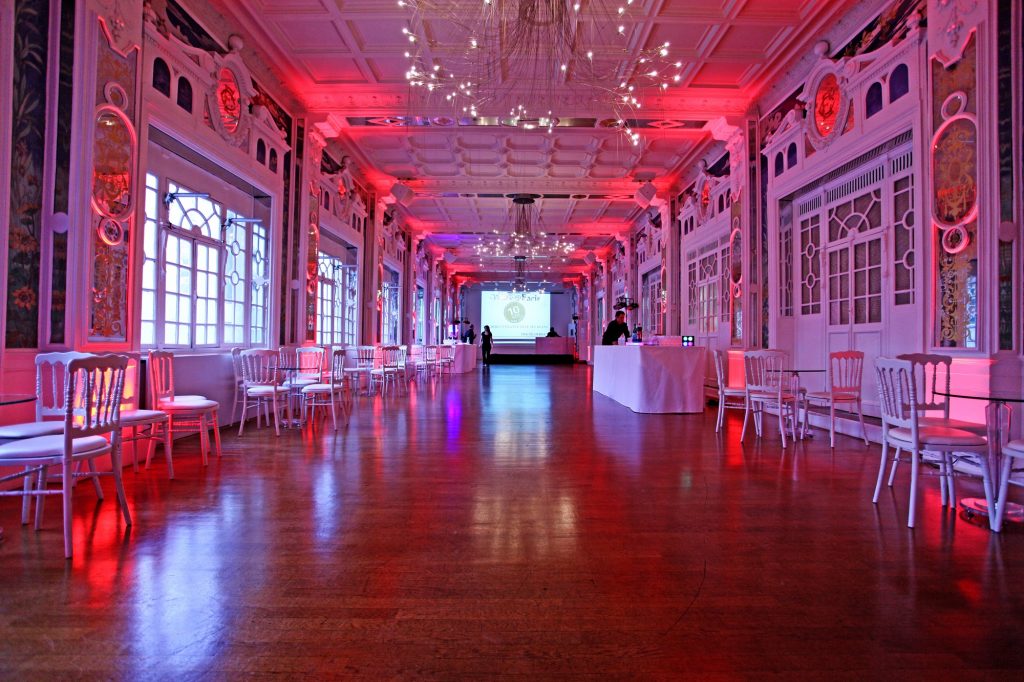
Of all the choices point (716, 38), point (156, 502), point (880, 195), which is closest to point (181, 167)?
point (156, 502)

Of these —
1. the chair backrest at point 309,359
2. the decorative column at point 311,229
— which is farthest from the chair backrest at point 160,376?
the decorative column at point 311,229

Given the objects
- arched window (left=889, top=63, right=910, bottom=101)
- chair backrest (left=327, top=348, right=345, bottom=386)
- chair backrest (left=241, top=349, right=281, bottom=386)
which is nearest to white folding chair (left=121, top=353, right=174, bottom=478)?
chair backrest (left=241, top=349, right=281, bottom=386)

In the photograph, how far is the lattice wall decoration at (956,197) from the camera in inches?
162

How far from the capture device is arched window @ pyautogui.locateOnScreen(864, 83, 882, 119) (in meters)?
5.36

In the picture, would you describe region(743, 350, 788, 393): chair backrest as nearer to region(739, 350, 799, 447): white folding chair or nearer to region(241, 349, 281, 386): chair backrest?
region(739, 350, 799, 447): white folding chair

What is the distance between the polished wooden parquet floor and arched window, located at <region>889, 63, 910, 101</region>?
335 cm

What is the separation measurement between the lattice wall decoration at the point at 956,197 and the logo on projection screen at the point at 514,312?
2463 centimetres

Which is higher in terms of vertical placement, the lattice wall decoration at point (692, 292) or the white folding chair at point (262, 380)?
the lattice wall decoration at point (692, 292)

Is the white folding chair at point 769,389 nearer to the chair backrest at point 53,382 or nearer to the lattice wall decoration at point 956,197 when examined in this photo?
the lattice wall decoration at point 956,197

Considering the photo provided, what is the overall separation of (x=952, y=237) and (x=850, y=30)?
276cm

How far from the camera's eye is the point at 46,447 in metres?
2.62

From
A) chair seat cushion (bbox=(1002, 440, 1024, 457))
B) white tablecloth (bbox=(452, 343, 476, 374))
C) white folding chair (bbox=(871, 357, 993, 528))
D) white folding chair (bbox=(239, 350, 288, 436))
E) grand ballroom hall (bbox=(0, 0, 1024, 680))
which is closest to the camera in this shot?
grand ballroom hall (bbox=(0, 0, 1024, 680))

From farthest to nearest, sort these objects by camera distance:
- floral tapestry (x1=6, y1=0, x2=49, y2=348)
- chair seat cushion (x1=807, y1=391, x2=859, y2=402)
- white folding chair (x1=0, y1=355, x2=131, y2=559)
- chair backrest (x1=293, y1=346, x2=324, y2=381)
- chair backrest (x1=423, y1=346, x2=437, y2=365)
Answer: chair backrest (x1=423, y1=346, x2=437, y2=365) → chair backrest (x1=293, y1=346, x2=324, y2=381) → chair seat cushion (x1=807, y1=391, x2=859, y2=402) → floral tapestry (x1=6, y1=0, x2=49, y2=348) → white folding chair (x1=0, y1=355, x2=131, y2=559)

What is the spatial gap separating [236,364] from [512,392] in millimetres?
4953
